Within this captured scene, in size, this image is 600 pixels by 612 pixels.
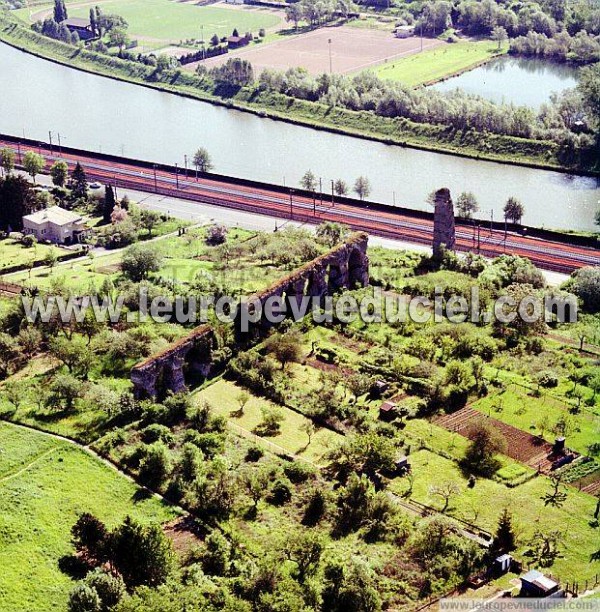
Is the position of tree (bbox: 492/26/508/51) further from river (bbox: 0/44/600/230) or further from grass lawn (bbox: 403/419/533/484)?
grass lawn (bbox: 403/419/533/484)

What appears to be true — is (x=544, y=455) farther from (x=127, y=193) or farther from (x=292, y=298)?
(x=127, y=193)

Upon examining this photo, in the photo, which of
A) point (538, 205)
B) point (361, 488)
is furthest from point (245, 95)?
point (361, 488)

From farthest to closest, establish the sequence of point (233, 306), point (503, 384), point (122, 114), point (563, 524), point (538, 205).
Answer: point (122, 114) → point (538, 205) → point (233, 306) → point (503, 384) → point (563, 524)

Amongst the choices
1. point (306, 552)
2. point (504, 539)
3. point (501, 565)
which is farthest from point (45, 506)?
point (504, 539)

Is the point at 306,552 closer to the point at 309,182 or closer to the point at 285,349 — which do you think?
the point at 285,349

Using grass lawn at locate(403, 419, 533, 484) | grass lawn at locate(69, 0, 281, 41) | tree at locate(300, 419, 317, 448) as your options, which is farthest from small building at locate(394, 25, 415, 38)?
tree at locate(300, 419, 317, 448)

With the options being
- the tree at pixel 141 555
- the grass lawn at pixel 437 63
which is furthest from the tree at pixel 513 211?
the tree at pixel 141 555
